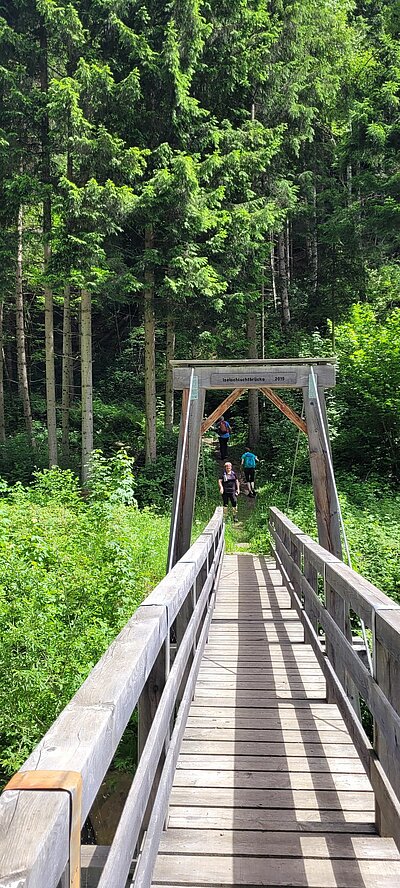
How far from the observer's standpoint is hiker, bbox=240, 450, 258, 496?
16125 millimetres

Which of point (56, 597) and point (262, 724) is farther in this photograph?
point (56, 597)

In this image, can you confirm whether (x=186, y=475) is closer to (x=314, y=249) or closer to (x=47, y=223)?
(x=47, y=223)

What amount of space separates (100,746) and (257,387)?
7.04 metres

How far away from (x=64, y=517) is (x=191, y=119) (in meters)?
11.3

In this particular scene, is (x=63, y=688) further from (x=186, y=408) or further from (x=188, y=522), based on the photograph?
(x=186, y=408)

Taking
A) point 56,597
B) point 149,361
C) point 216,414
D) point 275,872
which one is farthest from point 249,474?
point 275,872

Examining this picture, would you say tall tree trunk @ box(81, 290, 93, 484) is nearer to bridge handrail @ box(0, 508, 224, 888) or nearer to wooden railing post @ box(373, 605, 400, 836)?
bridge handrail @ box(0, 508, 224, 888)

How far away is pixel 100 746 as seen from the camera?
4.29 feet

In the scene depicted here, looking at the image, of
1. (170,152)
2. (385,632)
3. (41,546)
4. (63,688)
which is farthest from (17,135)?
(385,632)

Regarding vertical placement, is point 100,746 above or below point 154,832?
above

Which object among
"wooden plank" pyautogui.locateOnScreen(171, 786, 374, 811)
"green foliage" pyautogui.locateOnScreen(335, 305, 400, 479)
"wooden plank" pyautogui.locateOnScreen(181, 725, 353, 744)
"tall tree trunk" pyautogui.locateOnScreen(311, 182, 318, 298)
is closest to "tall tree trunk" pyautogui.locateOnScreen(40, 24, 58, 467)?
"green foliage" pyautogui.locateOnScreen(335, 305, 400, 479)

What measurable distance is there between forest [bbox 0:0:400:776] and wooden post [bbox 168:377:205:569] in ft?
2.46

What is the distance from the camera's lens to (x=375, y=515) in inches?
465

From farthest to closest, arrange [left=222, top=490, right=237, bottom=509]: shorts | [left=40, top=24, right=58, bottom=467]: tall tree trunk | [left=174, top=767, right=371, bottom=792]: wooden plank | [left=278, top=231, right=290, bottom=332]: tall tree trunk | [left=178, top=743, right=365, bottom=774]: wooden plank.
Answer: [left=278, top=231, right=290, bottom=332]: tall tree trunk
[left=40, top=24, right=58, bottom=467]: tall tree trunk
[left=222, top=490, right=237, bottom=509]: shorts
[left=178, top=743, right=365, bottom=774]: wooden plank
[left=174, top=767, right=371, bottom=792]: wooden plank
